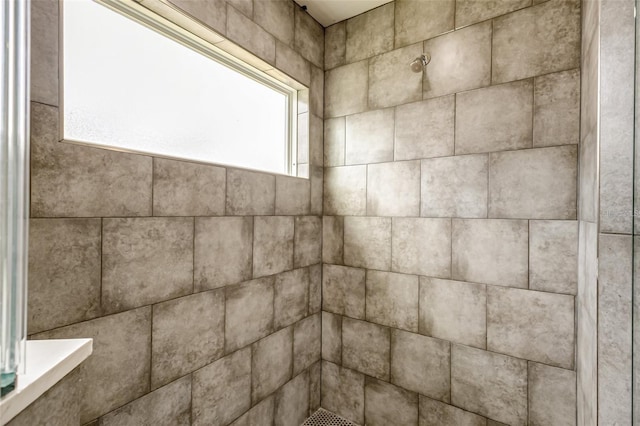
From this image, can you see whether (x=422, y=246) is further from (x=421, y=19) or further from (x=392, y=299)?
(x=421, y=19)

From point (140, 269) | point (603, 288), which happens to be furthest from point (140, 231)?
point (603, 288)

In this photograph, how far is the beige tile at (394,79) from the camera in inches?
76.3

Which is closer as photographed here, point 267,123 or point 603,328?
point 603,328

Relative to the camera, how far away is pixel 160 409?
1.29m

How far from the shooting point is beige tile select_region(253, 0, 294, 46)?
179 centimetres

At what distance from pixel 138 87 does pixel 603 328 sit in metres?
1.99

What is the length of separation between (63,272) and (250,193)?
2.98ft

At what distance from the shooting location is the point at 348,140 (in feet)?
7.25

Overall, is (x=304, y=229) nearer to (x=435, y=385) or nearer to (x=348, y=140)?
(x=348, y=140)

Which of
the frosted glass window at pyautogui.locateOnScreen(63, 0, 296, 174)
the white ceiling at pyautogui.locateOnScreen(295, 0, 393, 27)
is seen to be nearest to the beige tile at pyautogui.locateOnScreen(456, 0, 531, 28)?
the white ceiling at pyautogui.locateOnScreen(295, 0, 393, 27)

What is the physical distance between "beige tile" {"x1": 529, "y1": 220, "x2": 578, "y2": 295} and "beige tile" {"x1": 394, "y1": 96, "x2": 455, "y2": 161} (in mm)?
653

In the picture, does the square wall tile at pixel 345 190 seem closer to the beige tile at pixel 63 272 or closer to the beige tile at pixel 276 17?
the beige tile at pixel 276 17

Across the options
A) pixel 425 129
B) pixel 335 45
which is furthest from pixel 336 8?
pixel 425 129

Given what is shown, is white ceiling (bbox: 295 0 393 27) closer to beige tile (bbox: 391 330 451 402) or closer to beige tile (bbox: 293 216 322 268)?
beige tile (bbox: 293 216 322 268)
